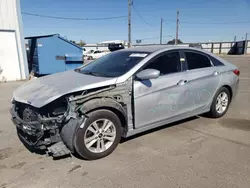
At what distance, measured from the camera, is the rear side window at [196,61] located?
4.11 meters

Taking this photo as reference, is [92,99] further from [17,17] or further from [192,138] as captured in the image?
[17,17]

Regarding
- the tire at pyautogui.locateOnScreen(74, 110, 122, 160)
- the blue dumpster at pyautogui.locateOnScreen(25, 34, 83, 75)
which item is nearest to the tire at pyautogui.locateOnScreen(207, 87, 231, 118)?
the tire at pyautogui.locateOnScreen(74, 110, 122, 160)

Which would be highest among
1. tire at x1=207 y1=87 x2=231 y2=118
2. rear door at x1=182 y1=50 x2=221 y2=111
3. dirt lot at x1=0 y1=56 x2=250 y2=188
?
rear door at x1=182 y1=50 x2=221 y2=111

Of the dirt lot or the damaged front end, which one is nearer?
the dirt lot

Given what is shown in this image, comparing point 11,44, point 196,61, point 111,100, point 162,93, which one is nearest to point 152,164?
point 111,100

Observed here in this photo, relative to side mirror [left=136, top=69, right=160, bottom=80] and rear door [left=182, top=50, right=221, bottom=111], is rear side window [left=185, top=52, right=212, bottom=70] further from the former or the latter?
side mirror [left=136, top=69, right=160, bottom=80]

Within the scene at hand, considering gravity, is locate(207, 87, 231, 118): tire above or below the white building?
below

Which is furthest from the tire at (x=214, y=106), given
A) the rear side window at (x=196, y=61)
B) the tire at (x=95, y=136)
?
the tire at (x=95, y=136)

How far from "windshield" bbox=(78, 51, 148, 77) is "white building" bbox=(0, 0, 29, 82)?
7953 mm

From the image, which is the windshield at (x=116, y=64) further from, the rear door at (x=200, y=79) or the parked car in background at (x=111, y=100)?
the rear door at (x=200, y=79)

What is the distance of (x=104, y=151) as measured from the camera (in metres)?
3.18

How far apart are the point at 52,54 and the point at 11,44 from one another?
193 centimetres

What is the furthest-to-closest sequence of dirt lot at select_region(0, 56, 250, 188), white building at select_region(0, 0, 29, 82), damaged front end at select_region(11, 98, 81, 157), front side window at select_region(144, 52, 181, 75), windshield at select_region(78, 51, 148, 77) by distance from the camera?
white building at select_region(0, 0, 29, 82)
front side window at select_region(144, 52, 181, 75)
windshield at select_region(78, 51, 148, 77)
damaged front end at select_region(11, 98, 81, 157)
dirt lot at select_region(0, 56, 250, 188)

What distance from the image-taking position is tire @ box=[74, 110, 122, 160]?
9.49 ft
